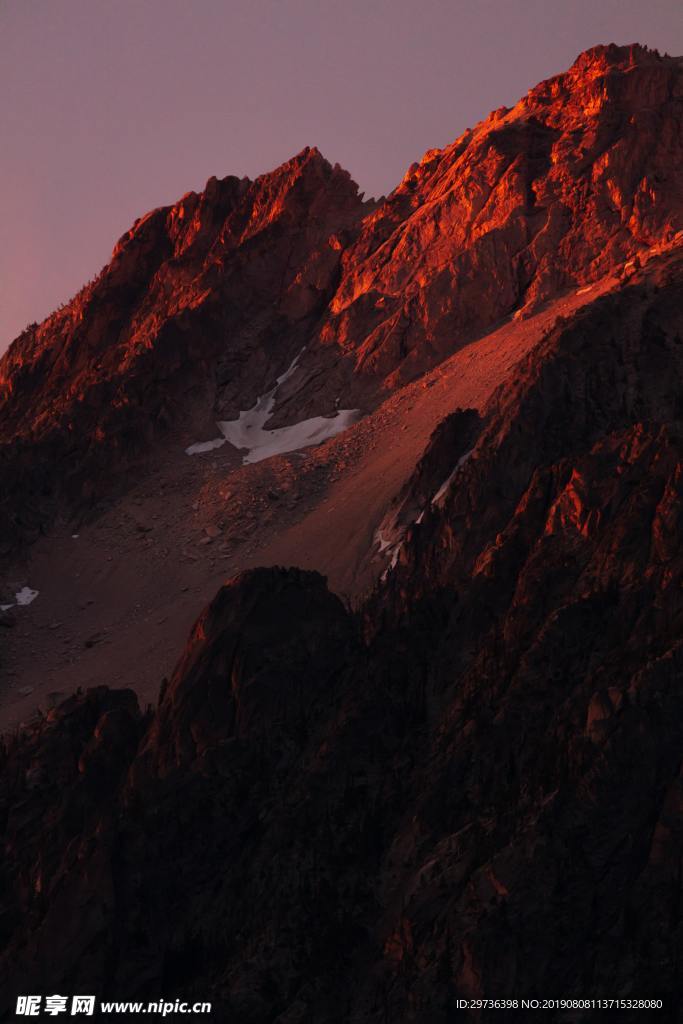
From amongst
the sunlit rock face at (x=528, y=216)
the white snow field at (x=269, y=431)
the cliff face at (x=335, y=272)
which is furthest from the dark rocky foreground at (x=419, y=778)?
the white snow field at (x=269, y=431)

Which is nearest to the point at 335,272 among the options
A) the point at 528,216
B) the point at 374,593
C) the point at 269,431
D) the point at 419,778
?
the point at 269,431

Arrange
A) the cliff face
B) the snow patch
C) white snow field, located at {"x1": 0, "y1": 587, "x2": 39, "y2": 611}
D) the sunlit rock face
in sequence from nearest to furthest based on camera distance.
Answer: white snow field, located at {"x1": 0, "y1": 587, "x2": 39, "y2": 611}, the sunlit rock face, the cliff face, the snow patch

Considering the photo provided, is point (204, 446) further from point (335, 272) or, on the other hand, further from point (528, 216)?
point (528, 216)

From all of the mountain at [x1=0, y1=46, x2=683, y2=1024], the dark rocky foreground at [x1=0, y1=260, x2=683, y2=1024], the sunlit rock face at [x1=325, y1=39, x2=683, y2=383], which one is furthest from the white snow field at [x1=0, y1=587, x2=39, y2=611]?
the sunlit rock face at [x1=325, y1=39, x2=683, y2=383]

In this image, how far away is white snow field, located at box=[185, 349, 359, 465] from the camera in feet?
214

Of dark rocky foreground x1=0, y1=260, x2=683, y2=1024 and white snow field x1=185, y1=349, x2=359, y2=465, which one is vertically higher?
white snow field x1=185, y1=349, x2=359, y2=465

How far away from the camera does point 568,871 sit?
1118 inches

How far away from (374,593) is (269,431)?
80.5 ft

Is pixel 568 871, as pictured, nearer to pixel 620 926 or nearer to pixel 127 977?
pixel 620 926

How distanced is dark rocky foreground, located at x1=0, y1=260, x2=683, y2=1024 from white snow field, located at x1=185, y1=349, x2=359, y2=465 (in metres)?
19.3

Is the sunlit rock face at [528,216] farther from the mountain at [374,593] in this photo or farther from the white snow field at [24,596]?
the white snow field at [24,596]

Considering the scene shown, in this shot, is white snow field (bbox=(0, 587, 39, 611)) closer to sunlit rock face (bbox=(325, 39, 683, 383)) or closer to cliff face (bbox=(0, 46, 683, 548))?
cliff face (bbox=(0, 46, 683, 548))

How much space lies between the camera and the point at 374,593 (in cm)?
4431

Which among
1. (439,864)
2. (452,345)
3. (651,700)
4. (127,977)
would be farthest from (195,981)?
(452,345)
